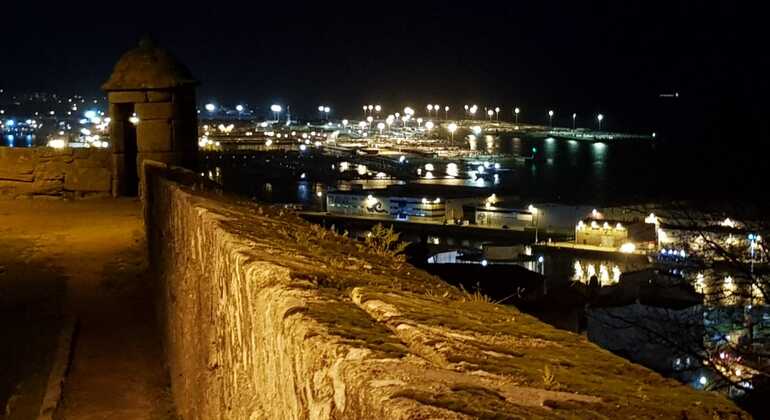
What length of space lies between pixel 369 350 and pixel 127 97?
14.2 m

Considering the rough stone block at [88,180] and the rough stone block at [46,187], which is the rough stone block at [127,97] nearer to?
the rough stone block at [88,180]

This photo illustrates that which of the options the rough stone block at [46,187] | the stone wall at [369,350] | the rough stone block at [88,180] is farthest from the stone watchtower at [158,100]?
the stone wall at [369,350]

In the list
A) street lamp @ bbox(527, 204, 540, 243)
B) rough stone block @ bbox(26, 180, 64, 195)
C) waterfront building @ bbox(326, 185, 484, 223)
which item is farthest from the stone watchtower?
street lamp @ bbox(527, 204, 540, 243)

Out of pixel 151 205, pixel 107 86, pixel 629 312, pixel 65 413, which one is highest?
pixel 107 86

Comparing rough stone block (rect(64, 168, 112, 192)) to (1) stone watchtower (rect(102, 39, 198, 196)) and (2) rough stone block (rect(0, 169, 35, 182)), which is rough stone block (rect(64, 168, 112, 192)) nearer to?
(2) rough stone block (rect(0, 169, 35, 182))

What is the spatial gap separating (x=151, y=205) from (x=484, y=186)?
150ft

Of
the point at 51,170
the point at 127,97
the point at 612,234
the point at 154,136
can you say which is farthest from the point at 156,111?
the point at 612,234

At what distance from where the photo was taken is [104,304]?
358 inches

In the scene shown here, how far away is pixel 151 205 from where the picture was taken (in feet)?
33.9

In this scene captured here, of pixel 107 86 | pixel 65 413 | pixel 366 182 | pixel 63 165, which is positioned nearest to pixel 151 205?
pixel 65 413

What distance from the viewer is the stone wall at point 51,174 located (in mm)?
17297

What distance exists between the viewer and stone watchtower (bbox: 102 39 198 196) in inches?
611

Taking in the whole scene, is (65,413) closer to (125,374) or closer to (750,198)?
(125,374)

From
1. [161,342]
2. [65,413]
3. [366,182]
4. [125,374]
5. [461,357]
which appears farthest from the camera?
[366,182]
